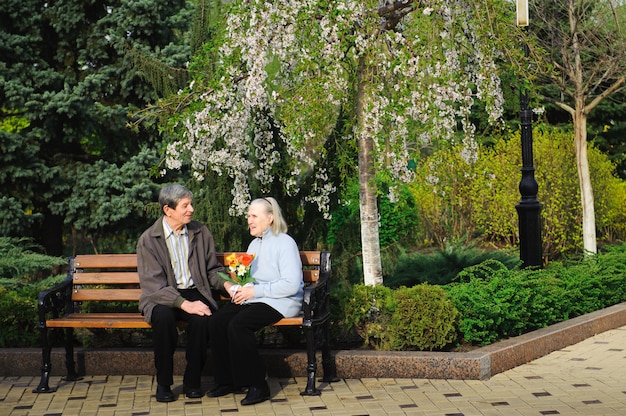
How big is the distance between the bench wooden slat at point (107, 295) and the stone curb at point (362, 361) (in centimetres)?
39

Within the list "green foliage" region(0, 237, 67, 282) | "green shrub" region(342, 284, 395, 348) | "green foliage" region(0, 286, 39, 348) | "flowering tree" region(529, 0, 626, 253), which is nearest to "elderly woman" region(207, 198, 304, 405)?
"green shrub" region(342, 284, 395, 348)

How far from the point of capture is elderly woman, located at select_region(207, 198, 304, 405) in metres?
6.88

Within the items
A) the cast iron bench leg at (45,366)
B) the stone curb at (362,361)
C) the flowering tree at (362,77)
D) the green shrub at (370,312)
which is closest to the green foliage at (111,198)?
the flowering tree at (362,77)

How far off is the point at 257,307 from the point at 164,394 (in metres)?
0.84

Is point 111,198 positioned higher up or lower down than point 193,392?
higher up

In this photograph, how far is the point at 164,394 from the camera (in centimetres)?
689

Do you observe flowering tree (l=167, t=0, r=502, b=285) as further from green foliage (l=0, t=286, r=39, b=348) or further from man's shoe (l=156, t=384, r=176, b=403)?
man's shoe (l=156, t=384, r=176, b=403)

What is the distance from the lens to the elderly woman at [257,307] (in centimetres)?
688

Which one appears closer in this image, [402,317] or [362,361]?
[362,361]

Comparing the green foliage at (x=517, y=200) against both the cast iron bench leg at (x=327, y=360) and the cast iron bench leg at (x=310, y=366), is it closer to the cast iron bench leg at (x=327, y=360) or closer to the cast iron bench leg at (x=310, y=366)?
the cast iron bench leg at (x=327, y=360)

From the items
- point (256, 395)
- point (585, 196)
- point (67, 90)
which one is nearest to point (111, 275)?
point (256, 395)

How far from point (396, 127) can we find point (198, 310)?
2.59 m

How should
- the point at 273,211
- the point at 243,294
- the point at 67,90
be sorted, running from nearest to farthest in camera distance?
1. the point at 243,294
2. the point at 273,211
3. the point at 67,90

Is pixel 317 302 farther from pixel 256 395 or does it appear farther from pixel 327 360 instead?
pixel 256 395
